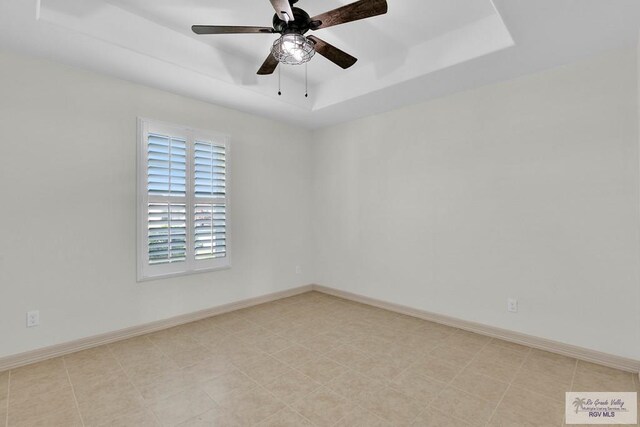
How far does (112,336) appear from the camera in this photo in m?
2.96

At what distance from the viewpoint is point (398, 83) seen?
3107 mm

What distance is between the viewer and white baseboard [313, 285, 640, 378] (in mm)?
2418

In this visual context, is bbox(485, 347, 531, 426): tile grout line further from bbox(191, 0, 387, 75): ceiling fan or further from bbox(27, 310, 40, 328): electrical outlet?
bbox(27, 310, 40, 328): electrical outlet

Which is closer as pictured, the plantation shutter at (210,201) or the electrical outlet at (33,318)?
the electrical outlet at (33,318)

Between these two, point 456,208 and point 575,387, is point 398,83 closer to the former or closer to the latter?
point 456,208

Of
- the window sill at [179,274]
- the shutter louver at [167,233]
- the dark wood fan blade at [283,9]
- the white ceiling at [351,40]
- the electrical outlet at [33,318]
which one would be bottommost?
the electrical outlet at [33,318]

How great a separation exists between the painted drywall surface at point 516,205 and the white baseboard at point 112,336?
1729 millimetres

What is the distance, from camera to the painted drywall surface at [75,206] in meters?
2.52

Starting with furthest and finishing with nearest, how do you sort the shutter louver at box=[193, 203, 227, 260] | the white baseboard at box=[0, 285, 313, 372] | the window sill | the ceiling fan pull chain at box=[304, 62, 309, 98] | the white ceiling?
1. the shutter louver at box=[193, 203, 227, 260]
2. the ceiling fan pull chain at box=[304, 62, 309, 98]
3. the window sill
4. the white baseboard at box=[0, 285, 313, 372]
5. the white ceiling

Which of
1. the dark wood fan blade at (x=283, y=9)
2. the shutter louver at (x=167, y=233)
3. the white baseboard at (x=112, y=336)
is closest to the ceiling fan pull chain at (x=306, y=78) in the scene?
the dark wood fan blade at (x=283, y=9)

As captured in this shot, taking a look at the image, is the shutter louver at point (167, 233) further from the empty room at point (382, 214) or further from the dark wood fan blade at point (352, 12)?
the dark wood fan blade at point (352, 12)

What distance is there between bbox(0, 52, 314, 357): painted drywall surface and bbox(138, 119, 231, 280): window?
4.4 inches

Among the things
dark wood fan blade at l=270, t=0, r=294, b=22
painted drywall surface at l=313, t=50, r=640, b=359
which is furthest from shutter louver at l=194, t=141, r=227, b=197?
dark wood fan blade at l=270, t=0, r=294, b=22

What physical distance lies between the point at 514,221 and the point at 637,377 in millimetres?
1428
